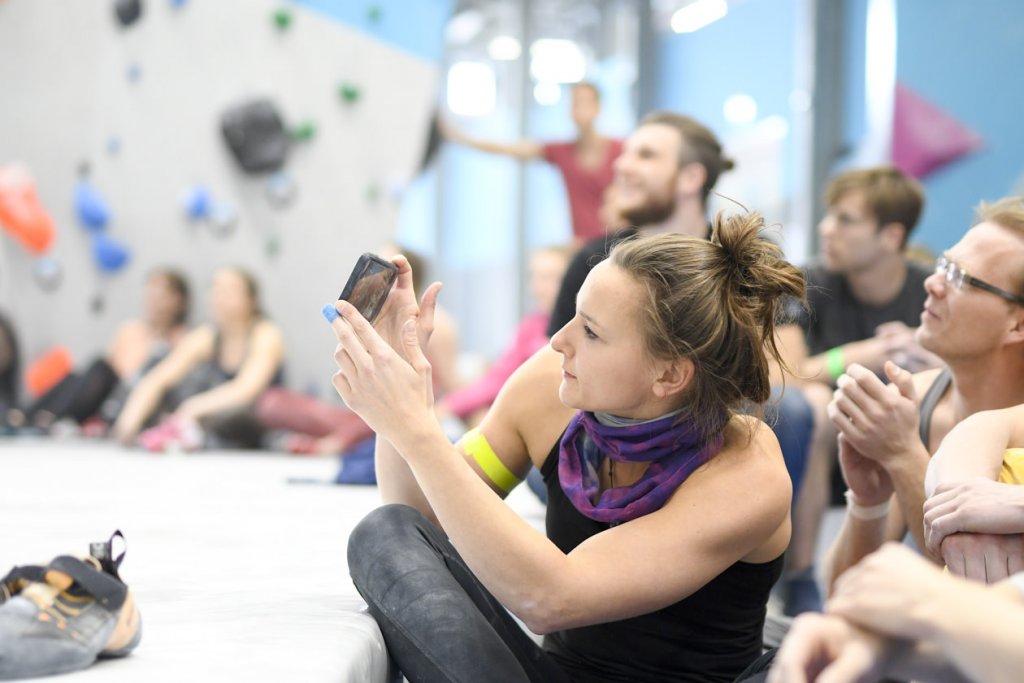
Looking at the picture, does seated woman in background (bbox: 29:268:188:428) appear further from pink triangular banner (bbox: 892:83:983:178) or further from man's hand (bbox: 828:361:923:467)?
man's hand (bbox: 828:361:923:467)

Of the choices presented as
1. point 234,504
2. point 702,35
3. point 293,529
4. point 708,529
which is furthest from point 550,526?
point 702,35

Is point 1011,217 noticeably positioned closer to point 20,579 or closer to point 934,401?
point 934,401

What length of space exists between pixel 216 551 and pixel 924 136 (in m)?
3.55

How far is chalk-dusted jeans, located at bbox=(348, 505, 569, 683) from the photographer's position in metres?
1.30

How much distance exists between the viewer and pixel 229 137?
5113 millimetres

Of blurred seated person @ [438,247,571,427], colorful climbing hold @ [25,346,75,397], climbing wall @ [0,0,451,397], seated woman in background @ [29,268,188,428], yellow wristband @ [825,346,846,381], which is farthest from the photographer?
climbing wall @ [0,0,451,397]

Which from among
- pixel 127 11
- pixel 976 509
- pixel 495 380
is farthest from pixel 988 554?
pixel 127 11

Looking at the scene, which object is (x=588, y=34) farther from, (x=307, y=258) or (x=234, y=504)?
(x=234, y=504)

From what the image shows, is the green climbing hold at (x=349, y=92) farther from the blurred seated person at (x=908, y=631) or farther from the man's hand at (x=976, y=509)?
the blurred seated person at (x=908, y=631)

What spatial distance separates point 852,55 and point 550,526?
414 cm

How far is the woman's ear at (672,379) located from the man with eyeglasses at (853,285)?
1.47 metres

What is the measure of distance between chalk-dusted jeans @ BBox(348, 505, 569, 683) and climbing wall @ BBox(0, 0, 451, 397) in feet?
12.5

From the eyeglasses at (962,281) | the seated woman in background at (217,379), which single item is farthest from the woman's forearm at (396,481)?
the seated woman in background at (217,379)

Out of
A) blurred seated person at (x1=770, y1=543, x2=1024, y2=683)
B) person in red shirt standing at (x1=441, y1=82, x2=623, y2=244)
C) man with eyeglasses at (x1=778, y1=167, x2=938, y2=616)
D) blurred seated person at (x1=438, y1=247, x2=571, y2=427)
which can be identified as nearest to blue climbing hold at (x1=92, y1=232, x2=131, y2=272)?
blurred seated person at (x1=438, y1=247, x2=571, y2=427)
